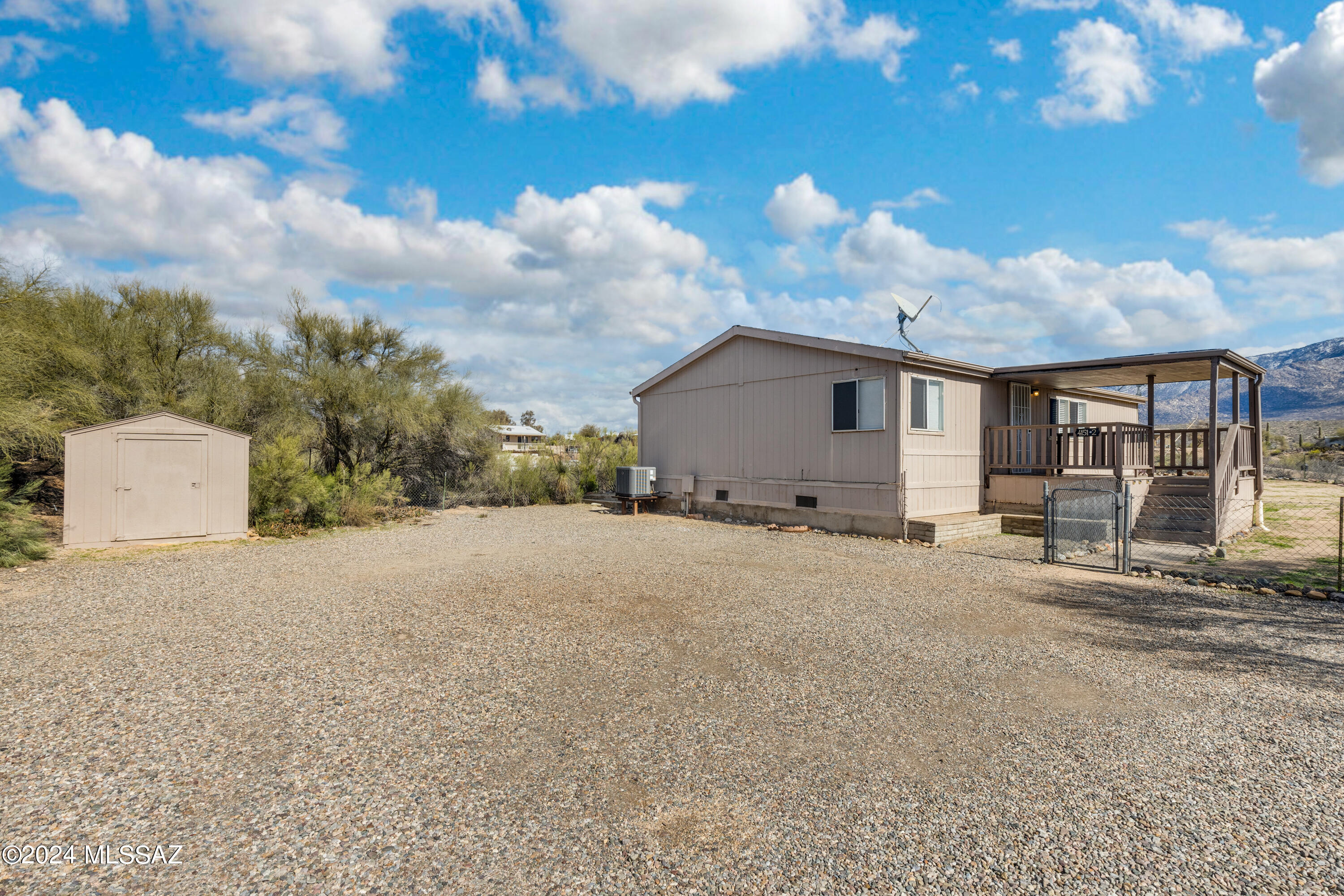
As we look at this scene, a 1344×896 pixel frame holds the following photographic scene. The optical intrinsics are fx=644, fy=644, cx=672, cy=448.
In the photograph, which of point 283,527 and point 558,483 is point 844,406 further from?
point 283,527

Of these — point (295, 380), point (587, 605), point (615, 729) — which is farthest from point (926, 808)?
point (295, 380)

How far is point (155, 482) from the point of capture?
33.6 ft

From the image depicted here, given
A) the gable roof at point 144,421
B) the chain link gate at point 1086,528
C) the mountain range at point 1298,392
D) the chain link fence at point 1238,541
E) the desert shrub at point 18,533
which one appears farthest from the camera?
the mountain range at point 1298,392

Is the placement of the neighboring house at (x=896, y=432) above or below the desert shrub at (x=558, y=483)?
above

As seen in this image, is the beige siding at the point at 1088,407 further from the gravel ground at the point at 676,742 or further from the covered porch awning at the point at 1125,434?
the gravel ground at the point at 676,742

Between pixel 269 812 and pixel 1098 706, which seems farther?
pixel 1098 706

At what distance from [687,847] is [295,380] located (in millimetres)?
15805

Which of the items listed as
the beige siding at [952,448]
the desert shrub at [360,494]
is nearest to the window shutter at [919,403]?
the beige siding at [952,448]

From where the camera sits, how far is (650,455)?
56.0 feet

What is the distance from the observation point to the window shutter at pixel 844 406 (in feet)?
39.6

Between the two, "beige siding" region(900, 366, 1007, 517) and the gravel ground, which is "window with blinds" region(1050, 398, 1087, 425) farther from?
the gravel ground

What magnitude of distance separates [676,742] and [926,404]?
9.87 m

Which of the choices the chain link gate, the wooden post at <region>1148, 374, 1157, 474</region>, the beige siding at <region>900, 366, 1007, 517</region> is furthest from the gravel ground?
the wooden post at <region>1148, 374, 1157, 474</region>

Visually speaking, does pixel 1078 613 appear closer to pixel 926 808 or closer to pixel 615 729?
pixel 926 808
